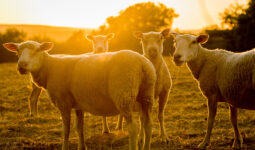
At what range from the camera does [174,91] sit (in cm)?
1280

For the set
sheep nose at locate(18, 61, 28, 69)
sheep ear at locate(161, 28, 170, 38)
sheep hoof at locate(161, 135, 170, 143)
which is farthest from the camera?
sheep ear at locate(161, 28, 170, 38)

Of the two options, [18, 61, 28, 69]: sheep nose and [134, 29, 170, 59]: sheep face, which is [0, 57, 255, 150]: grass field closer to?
[18, 61, 28, 69]: sheep nose

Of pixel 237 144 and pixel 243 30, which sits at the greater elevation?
pixel 243 30

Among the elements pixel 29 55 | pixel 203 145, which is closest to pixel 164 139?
pixel 203 145

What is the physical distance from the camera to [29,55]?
217 inches

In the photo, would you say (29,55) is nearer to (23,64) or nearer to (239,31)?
(23,64)

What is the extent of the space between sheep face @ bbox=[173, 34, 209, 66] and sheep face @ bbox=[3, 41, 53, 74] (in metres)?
2.74

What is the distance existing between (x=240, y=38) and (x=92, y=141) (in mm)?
26204

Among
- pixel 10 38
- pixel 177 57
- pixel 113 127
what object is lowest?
pixel 113 127

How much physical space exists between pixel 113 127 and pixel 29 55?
3.74 m

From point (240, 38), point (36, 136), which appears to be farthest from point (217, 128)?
point (240, 38)

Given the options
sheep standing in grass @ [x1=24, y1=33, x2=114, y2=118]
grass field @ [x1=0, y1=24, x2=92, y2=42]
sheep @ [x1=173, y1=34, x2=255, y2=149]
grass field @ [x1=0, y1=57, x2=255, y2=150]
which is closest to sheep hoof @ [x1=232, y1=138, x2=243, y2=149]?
sheep @ [x1=173, y1=34, x2=255, y2=149]

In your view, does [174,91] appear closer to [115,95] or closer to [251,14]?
[115,95]

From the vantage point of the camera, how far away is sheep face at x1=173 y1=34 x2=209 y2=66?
645cm
